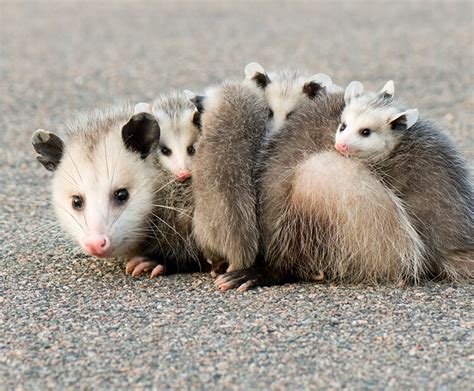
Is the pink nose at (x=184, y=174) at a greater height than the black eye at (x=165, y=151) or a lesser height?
lesser

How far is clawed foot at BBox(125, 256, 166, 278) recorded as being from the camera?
345 cm

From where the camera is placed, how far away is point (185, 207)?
341 centimetres

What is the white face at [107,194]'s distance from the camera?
3.29 metres

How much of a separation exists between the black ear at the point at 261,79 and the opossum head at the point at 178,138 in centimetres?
38

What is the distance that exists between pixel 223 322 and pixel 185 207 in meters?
0.64

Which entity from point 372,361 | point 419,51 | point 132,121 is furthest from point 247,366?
point 419,51

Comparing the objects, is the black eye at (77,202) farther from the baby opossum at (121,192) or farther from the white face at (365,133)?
the white face at (365,133)

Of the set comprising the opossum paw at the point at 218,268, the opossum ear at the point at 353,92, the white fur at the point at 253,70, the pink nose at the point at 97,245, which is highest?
the white fur at the point at 253,70

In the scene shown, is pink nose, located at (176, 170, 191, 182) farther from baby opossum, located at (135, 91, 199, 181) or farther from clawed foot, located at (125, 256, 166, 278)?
clawed foot, located at (125, 256, 166, 278)

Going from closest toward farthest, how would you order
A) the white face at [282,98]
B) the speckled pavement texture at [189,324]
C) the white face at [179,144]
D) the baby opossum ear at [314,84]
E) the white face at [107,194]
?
1. the speckled pavement texture at [189,324]
2. the white face at [107,194]
3. the white face at [179,144]
4. the white face at [282,98]
5. the baby opossum ear at [314,84]

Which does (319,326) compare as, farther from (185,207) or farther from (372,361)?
(185,207)

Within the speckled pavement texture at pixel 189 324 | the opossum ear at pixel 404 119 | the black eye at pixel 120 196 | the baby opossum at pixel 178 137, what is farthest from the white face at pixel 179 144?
the opossum ear at pixel 404 119

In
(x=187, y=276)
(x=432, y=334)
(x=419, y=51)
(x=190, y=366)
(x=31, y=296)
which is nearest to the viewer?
(x=190, y=366)

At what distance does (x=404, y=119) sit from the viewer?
325cm
